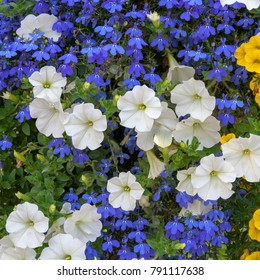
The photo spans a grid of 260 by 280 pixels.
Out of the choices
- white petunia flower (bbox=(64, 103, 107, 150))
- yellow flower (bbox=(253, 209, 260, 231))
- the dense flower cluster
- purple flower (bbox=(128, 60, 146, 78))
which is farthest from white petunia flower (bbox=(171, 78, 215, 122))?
yellow flower (bbox=(253, 209, 260, 231))

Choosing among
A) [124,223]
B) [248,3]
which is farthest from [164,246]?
[248,3]

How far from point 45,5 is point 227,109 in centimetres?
69

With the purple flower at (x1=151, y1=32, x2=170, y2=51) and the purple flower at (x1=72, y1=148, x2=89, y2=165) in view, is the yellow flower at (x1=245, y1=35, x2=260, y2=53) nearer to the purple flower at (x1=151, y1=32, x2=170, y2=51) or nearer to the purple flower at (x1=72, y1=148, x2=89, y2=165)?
the purple flower at (x1=151, y1=32, x2=170, y2=51)

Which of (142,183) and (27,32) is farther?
(27,32)

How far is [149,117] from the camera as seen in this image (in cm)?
215

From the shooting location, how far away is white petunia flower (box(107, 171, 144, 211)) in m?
2.21

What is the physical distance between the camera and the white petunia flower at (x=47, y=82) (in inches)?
88.6

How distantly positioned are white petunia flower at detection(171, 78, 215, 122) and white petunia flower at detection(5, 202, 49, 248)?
1.74ft

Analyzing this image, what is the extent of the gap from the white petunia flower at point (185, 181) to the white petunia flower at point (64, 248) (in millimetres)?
346

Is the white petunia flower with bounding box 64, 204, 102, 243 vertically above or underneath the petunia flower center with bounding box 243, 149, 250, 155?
underneath

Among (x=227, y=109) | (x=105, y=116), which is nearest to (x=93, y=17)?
(x=105, y=116)

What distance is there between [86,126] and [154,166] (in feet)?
0.79

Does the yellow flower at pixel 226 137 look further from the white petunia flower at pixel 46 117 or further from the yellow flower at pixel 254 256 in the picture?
the white petunia flower at pixel 46 117
